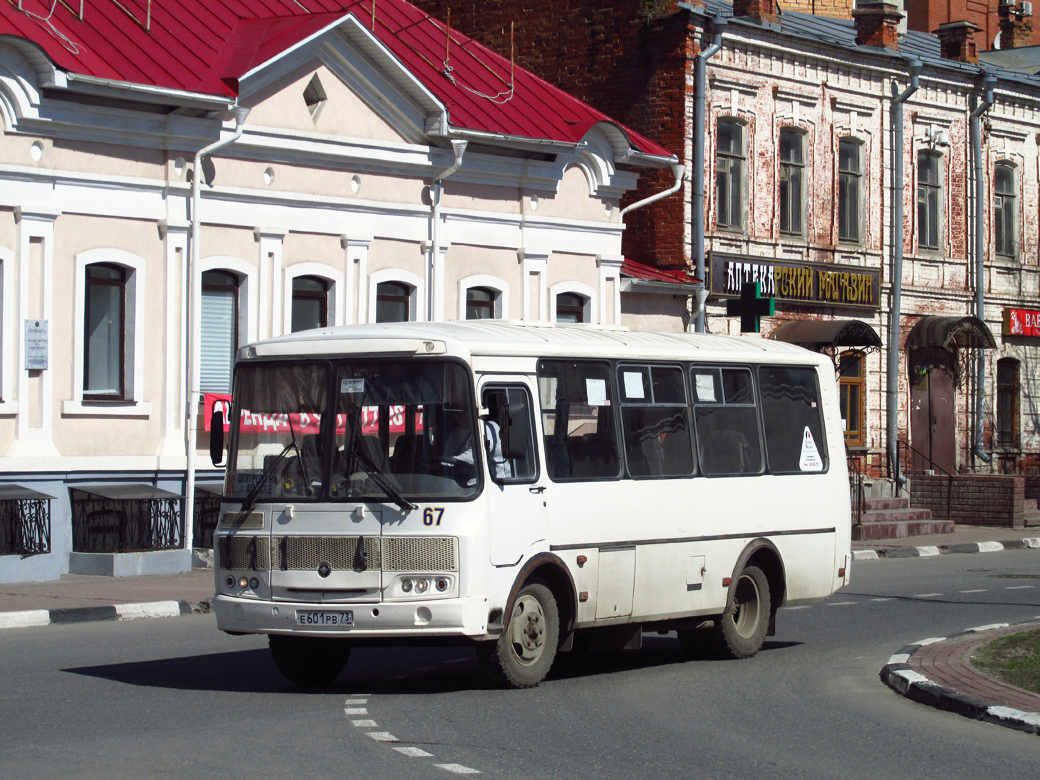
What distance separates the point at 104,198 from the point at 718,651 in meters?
10.7

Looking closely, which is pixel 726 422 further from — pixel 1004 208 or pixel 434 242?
pixel 1004 208

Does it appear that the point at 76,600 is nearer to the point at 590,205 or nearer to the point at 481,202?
the point at 481,202

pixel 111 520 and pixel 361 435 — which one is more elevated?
pixel 361 435

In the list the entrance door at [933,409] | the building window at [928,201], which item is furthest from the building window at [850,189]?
the entrance door at [933,409]

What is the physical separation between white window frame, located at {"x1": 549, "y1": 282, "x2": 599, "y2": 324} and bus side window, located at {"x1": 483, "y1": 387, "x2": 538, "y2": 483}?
14738 mm

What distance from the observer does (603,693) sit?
11.2 metres

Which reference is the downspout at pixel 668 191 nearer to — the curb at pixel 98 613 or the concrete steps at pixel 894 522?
the concrete steps at pixel 894 522

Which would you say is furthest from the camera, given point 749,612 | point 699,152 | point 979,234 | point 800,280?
point 979,234

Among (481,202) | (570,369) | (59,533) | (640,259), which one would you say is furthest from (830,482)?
(640,259)

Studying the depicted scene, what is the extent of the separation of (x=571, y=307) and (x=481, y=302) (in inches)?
78.6

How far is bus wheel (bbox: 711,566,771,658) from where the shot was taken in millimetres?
13375

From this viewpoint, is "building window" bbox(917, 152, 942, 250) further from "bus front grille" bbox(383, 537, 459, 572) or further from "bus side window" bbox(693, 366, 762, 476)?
"bus front grille" bbox(383, 537, 459, 572)

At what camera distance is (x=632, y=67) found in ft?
100

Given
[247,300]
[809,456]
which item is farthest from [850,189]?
[809,456]
